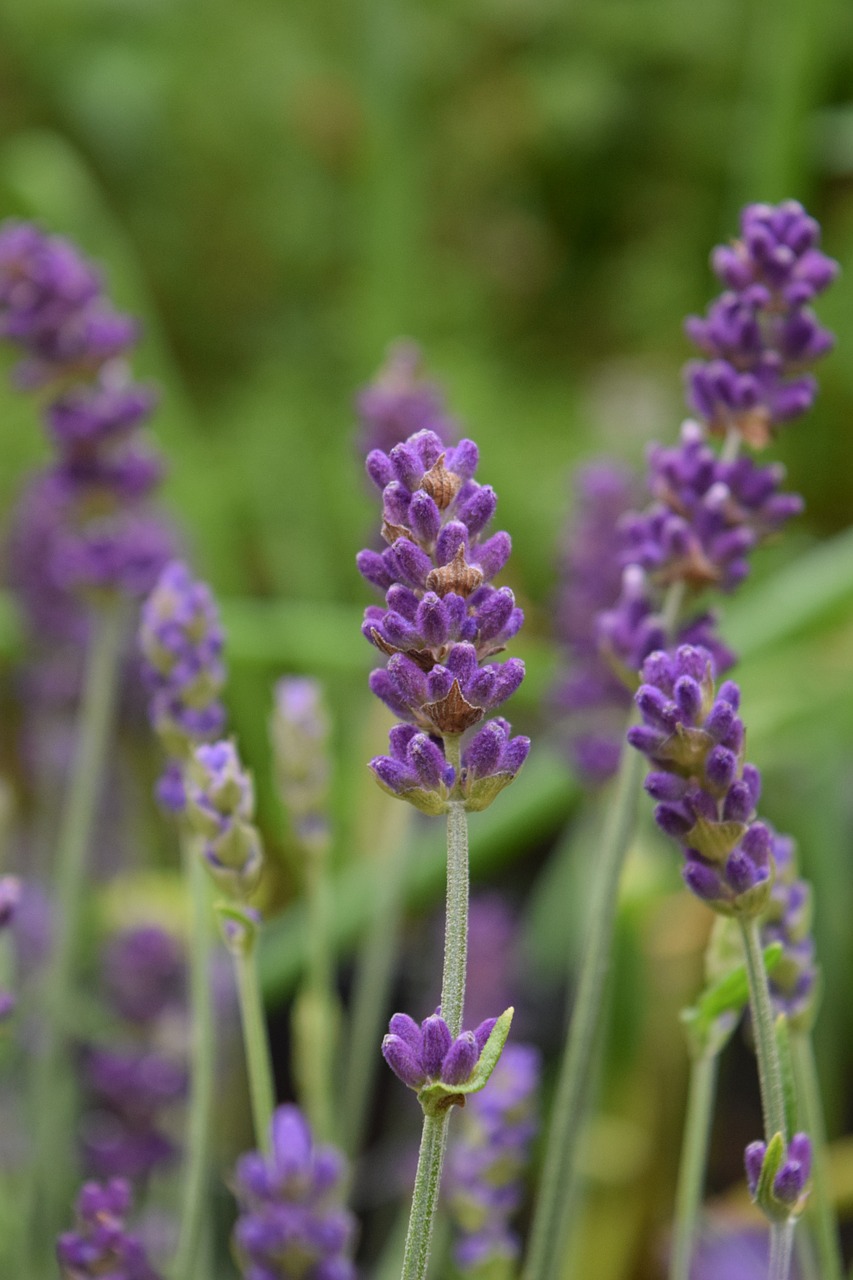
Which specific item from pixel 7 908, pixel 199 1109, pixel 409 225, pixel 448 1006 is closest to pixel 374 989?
pixel 199 1109

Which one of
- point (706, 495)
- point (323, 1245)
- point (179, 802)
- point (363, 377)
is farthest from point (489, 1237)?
point (363, 377)

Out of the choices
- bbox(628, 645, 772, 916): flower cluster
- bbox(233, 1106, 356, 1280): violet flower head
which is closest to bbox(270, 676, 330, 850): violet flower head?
bbox(233, 1106, 356, 1280): violet flower head

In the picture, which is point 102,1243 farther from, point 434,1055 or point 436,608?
point 436,608

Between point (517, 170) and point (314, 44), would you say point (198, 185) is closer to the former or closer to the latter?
point (314, 44)

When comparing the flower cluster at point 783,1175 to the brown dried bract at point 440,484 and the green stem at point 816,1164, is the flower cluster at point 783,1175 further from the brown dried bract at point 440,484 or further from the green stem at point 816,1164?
the brown dried bract at point 440,484

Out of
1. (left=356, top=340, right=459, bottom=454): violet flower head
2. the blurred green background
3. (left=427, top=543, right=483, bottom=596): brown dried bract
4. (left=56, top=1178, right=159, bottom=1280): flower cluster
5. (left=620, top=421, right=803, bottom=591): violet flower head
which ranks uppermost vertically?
the blurred green background

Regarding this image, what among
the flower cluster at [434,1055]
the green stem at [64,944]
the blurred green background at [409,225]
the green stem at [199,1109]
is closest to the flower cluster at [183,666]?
the green stem at [199,1109]

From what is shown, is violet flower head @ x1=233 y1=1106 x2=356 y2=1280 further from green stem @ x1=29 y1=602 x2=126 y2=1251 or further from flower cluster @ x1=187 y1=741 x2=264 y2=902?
green stem @ x1=29 y1=602 x2=126 y2=1251
